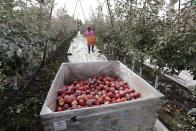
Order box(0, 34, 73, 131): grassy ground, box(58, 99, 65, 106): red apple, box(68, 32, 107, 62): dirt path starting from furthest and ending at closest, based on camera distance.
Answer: box(68, 32, 107, 62): dirt path < box(0, 34, 73, 131): grassy ground < box(58, 99, 65, 106): red apple

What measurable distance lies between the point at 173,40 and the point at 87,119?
4.11 feet

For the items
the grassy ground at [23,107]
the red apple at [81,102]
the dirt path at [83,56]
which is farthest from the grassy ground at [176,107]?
the dirt path at [83,56]

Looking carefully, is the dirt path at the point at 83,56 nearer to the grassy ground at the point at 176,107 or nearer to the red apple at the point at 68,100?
the grassy ground at the point at 176,107

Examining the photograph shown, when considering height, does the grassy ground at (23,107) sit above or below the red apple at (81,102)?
below

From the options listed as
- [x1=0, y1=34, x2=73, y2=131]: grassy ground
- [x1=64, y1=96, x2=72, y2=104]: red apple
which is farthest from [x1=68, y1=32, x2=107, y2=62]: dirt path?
[x1=64, y1=96, x2=72, y2=104]: red apple

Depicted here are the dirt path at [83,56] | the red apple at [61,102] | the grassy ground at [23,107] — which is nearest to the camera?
the red apple at [61,102]

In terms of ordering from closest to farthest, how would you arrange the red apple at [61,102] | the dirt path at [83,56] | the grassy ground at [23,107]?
the red apple at [61,102] < the grassy ground at [23,107] < the dirt path at [83,56]

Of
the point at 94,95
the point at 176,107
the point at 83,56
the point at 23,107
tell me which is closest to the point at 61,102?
the point at 94,95

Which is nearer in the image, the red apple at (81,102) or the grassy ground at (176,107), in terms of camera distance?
the red apple at (81,102)

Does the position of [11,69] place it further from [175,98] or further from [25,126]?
[175,98]

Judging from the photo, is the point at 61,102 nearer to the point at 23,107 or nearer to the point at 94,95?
the point at 94,95

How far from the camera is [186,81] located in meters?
2.75

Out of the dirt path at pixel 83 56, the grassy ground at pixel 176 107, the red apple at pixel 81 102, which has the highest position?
the dirt path at pixel 83 56

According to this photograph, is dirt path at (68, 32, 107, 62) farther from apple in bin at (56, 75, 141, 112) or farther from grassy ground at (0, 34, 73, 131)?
apple in bin at (56, 75, 141, 112)
